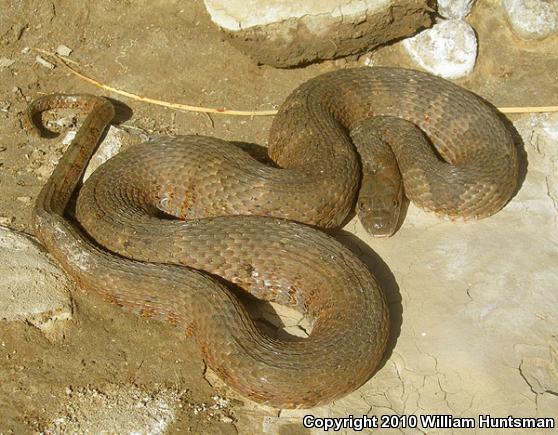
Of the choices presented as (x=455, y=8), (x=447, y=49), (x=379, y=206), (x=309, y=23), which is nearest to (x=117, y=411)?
(x=379, y=206)

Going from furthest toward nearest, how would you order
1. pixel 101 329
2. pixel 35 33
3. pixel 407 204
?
pixel 35 33, pixel 407 204, pixel 101 329

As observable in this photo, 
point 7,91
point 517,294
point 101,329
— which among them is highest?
point 7,91

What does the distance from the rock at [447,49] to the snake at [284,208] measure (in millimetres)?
602

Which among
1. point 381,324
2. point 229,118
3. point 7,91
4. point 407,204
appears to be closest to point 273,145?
point 229,118

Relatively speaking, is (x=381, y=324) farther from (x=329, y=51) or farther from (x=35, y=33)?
(x=35, y=33)

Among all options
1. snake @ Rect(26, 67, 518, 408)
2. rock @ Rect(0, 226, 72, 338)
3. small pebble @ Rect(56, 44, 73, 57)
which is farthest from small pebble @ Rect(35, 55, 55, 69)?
rock @ Rect(0, 226, 72, 338)

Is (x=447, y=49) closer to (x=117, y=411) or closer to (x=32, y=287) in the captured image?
(x=32, y=287)

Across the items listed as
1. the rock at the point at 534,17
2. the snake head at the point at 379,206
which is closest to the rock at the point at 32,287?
the snake head at the point at 379,206

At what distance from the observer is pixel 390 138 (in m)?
7.26

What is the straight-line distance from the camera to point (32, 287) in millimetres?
5707

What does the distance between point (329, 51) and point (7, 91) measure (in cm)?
358

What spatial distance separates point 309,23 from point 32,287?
3.75 m

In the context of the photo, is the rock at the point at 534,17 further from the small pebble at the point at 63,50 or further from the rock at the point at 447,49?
the small pebble at the point at 63,50

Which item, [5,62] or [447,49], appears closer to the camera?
[447,49]
